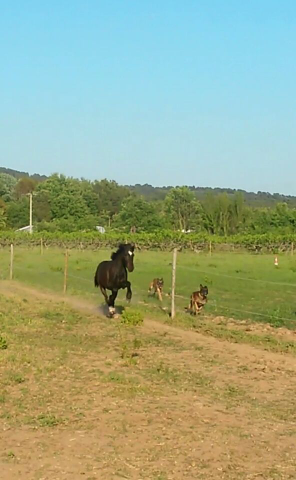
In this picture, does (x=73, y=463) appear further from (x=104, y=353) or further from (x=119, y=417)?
(x=104, y=353)

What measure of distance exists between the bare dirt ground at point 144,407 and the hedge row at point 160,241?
42.5 metres

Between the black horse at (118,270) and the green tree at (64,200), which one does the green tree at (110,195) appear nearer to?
the green tree at (64,200)

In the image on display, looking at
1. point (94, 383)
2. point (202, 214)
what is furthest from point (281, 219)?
point (94, 383)

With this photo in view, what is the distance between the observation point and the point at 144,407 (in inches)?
290

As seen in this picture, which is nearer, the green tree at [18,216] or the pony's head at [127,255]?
the pony's head at [127,255]

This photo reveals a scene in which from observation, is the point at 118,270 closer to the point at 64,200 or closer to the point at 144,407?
the point at 144,407

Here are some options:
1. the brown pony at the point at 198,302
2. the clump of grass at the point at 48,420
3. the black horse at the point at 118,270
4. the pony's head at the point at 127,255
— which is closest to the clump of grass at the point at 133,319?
the black horse at the point at 118,270

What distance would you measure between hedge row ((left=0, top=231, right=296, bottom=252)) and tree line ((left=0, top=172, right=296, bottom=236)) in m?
15.5

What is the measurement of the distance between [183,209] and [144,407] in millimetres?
Answer: 81483

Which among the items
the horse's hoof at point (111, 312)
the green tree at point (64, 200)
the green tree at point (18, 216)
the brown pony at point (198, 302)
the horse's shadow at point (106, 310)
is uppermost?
the green tree at point (64, 200)

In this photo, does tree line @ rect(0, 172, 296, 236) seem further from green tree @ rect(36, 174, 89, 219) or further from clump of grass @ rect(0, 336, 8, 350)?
clump of grass @ rect(0, 336, 8, 350)

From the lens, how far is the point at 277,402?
768 centimetres

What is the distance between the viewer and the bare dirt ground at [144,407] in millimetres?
5562

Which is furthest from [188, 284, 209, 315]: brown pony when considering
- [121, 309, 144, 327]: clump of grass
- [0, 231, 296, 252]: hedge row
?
[0, 231, 296, 252]: hedge row
